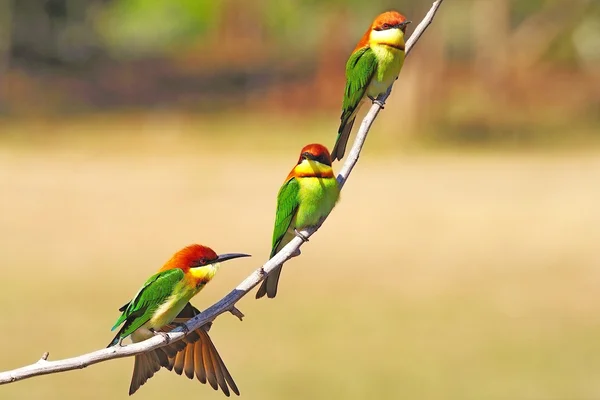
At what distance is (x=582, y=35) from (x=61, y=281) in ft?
46.0

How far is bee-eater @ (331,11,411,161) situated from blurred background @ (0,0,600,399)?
6608mm

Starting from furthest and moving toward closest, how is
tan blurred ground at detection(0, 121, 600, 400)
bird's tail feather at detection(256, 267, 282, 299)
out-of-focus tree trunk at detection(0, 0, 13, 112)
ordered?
out-of-focus tree trunk at detection(0, 0, 13, 112) → tan blurred ground at detection(0, 121, 600, 400) → bird's tail feather at detection(256, 267, 282, 299)

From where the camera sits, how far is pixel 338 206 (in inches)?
504

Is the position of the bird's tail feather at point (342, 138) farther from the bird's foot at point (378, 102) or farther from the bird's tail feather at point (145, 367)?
the bird's tail feather at point (145, 367)

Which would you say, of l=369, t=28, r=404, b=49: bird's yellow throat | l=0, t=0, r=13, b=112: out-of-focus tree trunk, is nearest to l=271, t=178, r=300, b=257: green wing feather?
l=369, t=28, r=404, b=49: bird's yellow throat

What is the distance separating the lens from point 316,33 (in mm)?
31875

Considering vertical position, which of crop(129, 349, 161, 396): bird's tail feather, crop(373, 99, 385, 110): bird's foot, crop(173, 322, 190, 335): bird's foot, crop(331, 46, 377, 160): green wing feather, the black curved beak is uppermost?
crop(331, 46, 377, 160): green wing feather

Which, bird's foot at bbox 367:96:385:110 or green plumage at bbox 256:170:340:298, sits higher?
bird's foot at bbox 367:96:385:110

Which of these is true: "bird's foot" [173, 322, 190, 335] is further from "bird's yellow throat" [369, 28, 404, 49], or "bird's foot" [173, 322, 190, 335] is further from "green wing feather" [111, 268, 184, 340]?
"bird's yellow throat" [369, 28, 404, 49]

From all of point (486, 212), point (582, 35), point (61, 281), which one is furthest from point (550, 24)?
point (61, 281)

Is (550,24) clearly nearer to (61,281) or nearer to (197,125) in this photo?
(197,125)

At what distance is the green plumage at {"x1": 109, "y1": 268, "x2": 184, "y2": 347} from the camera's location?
3.95 ft

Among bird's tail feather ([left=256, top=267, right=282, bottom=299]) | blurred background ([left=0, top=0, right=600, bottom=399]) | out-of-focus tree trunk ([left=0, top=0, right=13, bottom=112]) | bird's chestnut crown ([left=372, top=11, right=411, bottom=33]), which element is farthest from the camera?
out-of-focus tree trunk ([left=0, top=0, right=13, bottom=112])

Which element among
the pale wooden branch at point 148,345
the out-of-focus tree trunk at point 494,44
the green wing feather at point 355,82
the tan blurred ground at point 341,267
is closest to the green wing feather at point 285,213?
the green wing feather at point 355,82
